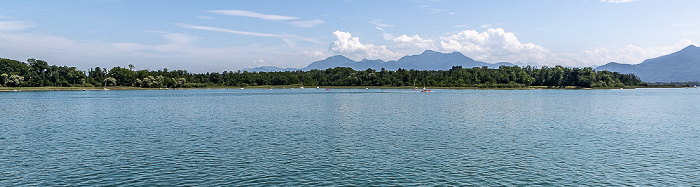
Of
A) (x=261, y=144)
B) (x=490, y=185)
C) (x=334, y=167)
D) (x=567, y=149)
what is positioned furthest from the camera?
(x=261, y=144)

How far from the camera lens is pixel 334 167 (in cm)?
2803

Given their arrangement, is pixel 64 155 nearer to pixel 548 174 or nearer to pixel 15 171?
pixel 15 171

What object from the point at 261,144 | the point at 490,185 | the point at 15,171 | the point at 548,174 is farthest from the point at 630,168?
the point at 15,171

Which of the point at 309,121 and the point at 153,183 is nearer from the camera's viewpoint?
the point at 153,183

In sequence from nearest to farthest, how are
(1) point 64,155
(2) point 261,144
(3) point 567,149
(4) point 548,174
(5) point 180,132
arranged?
(4) point 548,174, (1) point 64,155, (3) point 567,149, (2) point 261,144, (5) point 180,132

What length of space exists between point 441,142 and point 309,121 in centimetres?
2403

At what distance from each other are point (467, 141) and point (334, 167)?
52.2ft

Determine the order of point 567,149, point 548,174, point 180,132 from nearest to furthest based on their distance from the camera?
point 548,174, point 567,149, point 180,132

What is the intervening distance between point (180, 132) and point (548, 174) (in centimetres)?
3527

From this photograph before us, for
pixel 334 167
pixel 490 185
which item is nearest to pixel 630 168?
pixel 490 185

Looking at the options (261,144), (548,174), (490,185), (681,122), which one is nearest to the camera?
(490,185)

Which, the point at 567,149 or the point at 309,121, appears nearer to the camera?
the point at 567,149

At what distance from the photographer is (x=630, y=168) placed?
27312mm

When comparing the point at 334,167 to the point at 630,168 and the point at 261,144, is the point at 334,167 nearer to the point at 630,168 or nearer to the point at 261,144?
the point at 261,144
